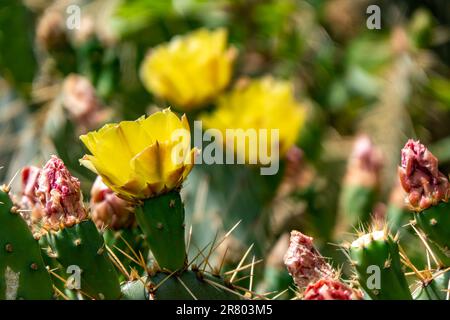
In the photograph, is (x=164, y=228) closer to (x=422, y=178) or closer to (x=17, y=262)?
(x=17, y=262)

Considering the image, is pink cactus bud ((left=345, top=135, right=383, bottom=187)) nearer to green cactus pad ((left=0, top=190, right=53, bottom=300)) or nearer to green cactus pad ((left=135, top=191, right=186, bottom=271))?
green cactus pad ((left=135, top=191, right=186, bottom=271))

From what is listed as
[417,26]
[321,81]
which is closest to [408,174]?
[417,26]

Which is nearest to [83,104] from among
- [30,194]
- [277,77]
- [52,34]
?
[52,34]

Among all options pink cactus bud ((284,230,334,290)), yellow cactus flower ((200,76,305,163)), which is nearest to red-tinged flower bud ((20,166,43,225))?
pink cactus bud ((284,230,334,290))

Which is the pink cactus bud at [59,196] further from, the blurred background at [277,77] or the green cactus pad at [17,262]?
the blurred background at [277,77]
